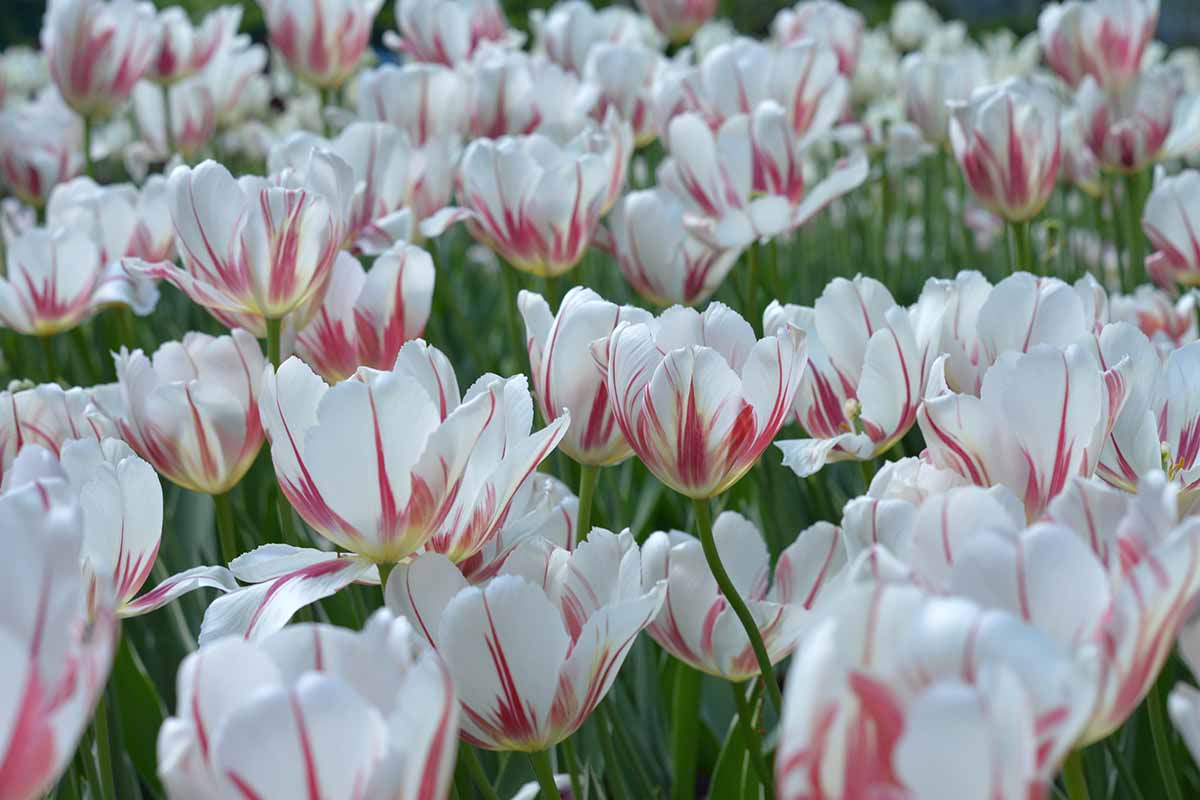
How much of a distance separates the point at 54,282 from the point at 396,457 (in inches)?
33.3

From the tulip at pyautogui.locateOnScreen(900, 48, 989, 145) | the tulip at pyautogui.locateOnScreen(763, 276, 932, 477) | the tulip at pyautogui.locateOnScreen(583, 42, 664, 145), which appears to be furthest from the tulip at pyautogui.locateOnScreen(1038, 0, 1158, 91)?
the tulip at pyautogui.locateOnScreen(763, 276, 932, 477)

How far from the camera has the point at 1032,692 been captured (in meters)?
0.39

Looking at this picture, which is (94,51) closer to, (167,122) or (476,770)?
(167,122)

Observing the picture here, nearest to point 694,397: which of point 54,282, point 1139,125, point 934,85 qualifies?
point 54,282

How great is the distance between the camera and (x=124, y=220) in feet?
4.71

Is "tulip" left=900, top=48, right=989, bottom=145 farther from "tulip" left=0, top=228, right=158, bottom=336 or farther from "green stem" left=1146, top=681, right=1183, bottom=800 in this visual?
"green stem" left=1146, top=681, right=1183, bottom=800

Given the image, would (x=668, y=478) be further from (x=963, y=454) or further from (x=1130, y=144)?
(x=1130, y=144)

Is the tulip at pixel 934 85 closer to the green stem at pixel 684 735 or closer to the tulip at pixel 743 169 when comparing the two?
the tulip at pixel 743 169

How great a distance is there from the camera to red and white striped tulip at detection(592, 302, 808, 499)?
29.4 inches

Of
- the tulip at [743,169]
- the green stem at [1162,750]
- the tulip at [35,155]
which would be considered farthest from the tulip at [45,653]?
the tulip at [35,155]

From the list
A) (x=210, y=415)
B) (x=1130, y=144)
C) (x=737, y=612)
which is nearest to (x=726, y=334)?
(x=737, y=612)

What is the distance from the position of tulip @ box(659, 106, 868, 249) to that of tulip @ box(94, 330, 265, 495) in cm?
56

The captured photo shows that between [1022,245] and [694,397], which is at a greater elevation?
[694,397]

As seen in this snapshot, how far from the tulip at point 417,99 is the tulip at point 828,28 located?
0.83 metres
